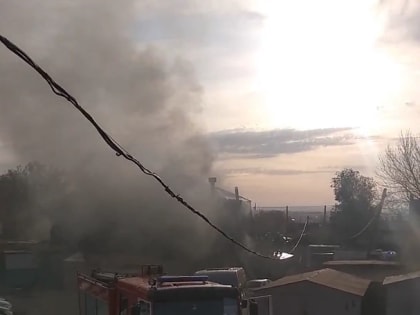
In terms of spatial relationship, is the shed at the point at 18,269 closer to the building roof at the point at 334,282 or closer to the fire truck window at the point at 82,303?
the building roof at the point at 334,282

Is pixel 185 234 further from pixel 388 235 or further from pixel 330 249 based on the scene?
pixel 388 235

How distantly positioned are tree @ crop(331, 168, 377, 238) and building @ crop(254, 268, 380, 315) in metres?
26.1

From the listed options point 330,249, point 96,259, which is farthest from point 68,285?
point 330,249

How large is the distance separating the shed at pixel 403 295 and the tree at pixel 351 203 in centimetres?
2475

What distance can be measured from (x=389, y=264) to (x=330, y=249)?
11.4 meters

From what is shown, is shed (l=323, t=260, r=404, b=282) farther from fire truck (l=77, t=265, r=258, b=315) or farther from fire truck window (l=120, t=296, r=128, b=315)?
fire truck window (l=120, t=296, r=128, b=315)

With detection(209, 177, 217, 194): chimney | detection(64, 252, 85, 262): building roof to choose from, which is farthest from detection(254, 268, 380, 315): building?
detection(209, 177, 217, 194): chimney

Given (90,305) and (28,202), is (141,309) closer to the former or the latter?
(90,305)

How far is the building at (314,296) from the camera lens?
20469mm

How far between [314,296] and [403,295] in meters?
2.83

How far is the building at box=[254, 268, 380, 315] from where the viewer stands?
67.2ft

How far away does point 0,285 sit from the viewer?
37094mm

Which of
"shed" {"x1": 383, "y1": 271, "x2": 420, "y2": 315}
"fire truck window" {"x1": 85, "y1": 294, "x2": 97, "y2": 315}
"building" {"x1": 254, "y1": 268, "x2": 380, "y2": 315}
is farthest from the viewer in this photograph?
"shed" {"x1": 383, "y1": 271, "x2": 420, "y2": 315}

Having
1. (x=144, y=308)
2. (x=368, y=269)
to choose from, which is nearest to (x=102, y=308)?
(x=144, y=308)
